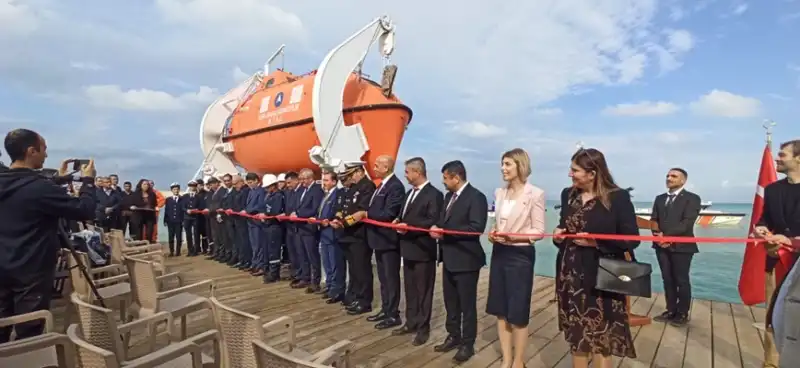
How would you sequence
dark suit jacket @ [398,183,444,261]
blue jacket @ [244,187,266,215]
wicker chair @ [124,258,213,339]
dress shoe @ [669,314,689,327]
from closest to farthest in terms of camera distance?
wicker chair @ [124,258,213,339]
dark suit jacket @ [398,183,444,261]
dress shoe @ [669,314,689,327]
blue jacket @ [244,187,266,215]

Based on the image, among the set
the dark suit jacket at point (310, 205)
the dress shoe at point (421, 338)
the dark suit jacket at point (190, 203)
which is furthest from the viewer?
the dark suit jacket at point (190, 203)

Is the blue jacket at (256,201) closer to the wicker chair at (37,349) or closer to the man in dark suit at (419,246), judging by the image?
the man in dark suit at (419,246)

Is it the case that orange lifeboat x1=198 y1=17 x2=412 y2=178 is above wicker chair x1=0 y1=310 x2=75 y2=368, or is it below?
above

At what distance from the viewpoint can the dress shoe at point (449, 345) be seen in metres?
3.64

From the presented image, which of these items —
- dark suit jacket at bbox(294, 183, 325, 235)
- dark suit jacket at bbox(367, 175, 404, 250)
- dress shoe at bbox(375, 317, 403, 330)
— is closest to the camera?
dress shoe at bbox(375, 317, 403, 330)

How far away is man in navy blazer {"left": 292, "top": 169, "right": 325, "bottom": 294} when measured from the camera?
586 centimetres

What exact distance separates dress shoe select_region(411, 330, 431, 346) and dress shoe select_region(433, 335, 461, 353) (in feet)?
0.66

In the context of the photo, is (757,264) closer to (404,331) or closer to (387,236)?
(404,331)

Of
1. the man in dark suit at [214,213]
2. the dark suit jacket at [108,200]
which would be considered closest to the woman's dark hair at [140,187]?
the dark suit jacket at [108,200]

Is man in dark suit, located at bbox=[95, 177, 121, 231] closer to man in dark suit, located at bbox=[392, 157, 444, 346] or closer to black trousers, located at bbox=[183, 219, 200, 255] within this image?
black trousers, located at bbox=[183, 219, 200, 255]

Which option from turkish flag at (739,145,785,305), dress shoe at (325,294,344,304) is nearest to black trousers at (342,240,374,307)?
dress shoe at (325,294,344,304)

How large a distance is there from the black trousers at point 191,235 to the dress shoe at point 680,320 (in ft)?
26.5

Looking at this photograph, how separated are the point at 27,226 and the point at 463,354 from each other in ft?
9.14

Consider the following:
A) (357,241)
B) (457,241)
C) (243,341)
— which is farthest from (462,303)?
(243,341)
